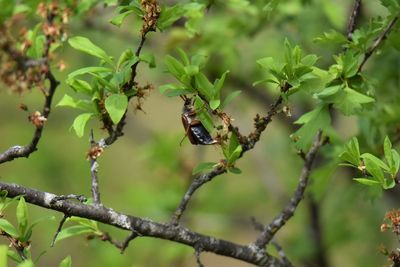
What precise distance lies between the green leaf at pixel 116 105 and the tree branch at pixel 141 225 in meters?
0.40

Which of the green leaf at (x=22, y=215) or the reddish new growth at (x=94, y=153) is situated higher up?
the reddish new growth at (x=94, y=153)

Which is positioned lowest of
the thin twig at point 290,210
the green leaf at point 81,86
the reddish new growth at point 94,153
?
the thin twig at point 290,210

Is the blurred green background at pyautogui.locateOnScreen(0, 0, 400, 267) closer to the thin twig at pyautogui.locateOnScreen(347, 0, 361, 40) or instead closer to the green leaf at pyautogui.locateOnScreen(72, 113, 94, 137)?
the thin twig at pyautogui.locateOnScreen(347, 0, 361, 40)

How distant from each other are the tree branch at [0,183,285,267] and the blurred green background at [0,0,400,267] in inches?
31.8

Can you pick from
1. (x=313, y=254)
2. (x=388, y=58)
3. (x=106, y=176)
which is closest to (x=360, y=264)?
(x=313, y=254)

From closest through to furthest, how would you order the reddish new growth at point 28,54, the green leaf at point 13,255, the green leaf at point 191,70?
the green leaf at point 13,255 < the green leaf at point 191,70 < the reddish new growth at point 28,54

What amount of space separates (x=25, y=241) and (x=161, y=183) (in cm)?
485

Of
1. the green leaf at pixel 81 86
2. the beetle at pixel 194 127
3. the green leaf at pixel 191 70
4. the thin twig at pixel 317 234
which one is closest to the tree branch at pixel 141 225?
the beetle at pixel 194 127

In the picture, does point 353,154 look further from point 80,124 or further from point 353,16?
point 80,124

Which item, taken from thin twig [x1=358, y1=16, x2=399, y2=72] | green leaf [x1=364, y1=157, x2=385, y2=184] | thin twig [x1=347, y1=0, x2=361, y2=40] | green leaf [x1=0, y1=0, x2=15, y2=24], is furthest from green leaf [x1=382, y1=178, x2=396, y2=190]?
green leaf [x1=0, y1=0, x2=15, y2=24]

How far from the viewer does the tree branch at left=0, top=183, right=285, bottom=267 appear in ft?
9.39

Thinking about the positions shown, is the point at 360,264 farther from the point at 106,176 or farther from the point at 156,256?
the point at 106,176

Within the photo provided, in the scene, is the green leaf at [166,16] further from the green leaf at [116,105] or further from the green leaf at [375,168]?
the green leaf at [375,168]

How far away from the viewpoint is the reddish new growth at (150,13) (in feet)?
9.45
